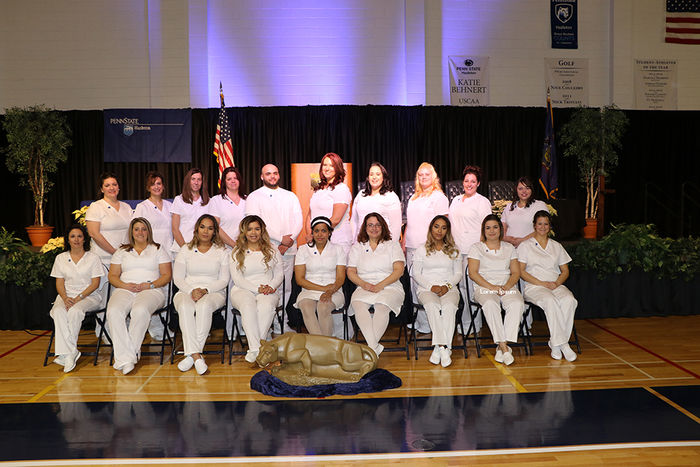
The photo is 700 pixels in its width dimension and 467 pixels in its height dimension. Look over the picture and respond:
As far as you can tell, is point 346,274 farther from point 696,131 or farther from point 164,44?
point 696,131

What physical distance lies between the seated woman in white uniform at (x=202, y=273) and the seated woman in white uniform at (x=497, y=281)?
7.23 ft

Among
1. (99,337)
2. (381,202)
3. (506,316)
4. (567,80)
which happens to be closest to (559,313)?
(506,316)

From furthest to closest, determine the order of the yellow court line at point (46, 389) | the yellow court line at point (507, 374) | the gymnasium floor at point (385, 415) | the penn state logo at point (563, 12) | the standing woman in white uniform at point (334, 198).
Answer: the penn state logo at point (563, 12) < the standing woman in white uniform at point (334, 198) < the yellow court line at point (507, 374) < the yellow court line at point (46, 389) < the gymnasium floor at point (385, 415)

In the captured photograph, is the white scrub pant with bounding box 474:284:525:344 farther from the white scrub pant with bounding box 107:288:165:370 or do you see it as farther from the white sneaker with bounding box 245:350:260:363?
the white scrub pant with bounding box 107:288:165:370

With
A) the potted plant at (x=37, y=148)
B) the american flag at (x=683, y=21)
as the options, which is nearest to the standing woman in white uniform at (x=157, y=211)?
→ the potted plant at (x=37, y=148)

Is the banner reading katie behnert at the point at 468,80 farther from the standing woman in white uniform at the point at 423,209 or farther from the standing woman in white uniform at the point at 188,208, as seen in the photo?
the standing woman in white uniform at the point at 188,208

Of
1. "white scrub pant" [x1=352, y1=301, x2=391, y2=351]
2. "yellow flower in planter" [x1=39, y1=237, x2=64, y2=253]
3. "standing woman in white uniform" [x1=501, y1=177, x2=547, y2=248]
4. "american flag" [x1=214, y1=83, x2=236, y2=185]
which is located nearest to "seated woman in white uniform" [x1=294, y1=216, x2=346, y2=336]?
"white scrub pant" [x1=352, y1=301, x2=391, y2=351]

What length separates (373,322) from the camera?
507 centimetres

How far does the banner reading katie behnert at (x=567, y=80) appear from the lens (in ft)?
35.9

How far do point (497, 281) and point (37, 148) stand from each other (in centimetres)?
824

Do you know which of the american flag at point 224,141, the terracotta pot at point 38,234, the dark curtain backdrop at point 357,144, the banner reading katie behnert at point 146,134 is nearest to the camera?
the american flag at point 224,141

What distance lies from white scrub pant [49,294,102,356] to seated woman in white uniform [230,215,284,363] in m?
1.28

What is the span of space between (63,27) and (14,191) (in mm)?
3020

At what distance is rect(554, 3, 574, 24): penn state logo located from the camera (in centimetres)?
1091
